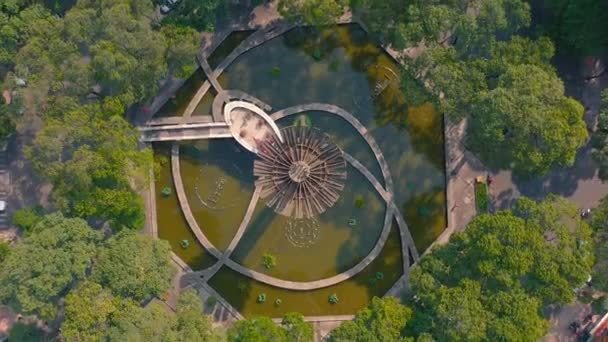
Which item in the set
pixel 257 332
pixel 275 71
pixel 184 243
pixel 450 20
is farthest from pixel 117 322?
pixel 450 20

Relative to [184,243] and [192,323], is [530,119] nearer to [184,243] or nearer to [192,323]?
[192,323]

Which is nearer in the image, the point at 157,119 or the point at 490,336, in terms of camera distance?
the point at 490,336

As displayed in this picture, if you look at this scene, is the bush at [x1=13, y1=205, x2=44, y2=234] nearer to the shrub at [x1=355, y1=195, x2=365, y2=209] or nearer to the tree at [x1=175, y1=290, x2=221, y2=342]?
the tree at [x1=175, y1=290, x2=221, y2=342]

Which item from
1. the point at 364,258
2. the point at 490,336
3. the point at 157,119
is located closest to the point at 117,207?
the point at 157,119

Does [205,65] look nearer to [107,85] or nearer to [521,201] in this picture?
[107,85]

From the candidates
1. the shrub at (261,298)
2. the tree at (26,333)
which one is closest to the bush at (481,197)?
the shrub at (261,298)

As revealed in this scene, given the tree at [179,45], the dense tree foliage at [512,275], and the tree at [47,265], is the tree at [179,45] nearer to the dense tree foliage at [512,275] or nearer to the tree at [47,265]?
the tree at [47,265]

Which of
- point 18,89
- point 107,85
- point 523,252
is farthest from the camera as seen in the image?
point 107,85

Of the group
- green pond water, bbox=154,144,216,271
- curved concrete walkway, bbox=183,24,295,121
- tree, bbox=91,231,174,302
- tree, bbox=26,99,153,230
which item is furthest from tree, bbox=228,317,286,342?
curved concrete walkway, bbox=183,24,295,121
